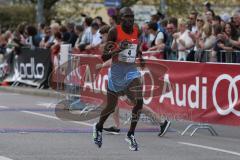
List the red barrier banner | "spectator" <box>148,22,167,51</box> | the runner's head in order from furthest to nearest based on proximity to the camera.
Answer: "spectator" <box>148,22,167,51</box> → the red barrier banner → the runner's head

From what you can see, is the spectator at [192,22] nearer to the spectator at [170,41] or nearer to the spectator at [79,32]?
the spectator at [170,41]

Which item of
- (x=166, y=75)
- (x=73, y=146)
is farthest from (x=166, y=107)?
(x=73, y=146)

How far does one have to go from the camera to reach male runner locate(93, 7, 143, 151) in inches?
459

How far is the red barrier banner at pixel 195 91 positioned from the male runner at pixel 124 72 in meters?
2.30

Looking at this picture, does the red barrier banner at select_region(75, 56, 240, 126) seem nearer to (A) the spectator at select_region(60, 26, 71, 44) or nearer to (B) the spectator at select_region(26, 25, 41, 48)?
(A) the spectator at select_region(60, 26, 71, 44)

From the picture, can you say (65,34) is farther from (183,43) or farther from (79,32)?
(183,43)

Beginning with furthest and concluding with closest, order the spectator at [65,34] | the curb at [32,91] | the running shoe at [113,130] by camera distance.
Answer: the spectator at [65,34]
the curb at [32,91]
the running shoe at [113,130]

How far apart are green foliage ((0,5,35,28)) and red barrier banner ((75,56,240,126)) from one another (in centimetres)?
3448

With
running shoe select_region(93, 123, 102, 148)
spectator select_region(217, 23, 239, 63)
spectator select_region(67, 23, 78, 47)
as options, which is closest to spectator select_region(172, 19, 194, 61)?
spectator select_region(217, 23, 239, 63)

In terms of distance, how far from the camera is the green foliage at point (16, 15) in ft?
163

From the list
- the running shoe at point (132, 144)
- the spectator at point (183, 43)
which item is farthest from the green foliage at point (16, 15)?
the running shoe at point (132, 144)

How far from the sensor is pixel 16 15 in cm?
5019

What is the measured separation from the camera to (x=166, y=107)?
15.1m

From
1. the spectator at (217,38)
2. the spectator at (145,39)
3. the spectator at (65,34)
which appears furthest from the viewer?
the spectator at (65,34)
